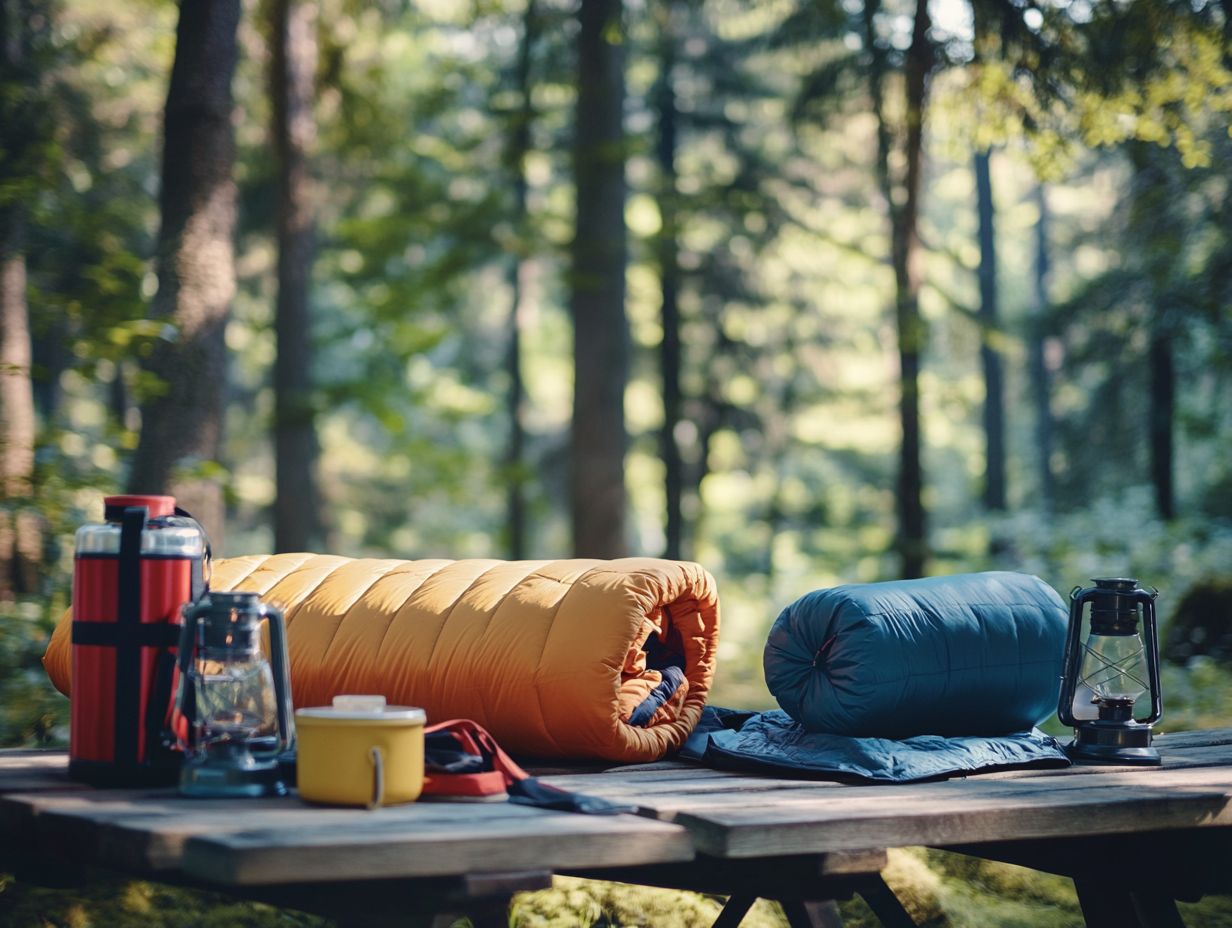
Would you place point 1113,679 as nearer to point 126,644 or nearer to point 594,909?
point 594,909

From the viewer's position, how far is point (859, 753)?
139 inches

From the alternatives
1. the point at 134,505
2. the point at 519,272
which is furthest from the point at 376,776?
the point at 519,272

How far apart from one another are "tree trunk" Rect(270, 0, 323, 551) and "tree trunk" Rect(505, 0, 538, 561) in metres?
2.10

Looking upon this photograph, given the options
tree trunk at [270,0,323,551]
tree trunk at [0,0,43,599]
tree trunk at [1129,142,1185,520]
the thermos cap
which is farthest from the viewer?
tree trunk at [270,0,323,551]

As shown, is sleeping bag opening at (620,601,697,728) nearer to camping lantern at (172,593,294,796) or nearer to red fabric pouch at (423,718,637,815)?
red fabric pouch at (423,718,637,815)

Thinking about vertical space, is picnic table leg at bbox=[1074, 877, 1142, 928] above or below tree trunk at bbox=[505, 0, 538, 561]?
below

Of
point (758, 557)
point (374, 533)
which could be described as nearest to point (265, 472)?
point (374, 533)

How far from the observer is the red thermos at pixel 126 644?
3094mm

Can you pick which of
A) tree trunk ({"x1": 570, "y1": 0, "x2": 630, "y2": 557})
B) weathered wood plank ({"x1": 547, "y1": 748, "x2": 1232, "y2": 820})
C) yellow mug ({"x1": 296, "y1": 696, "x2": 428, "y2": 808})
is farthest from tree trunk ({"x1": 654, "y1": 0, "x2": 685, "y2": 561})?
yellow mug ({"x1": 296, "y1": 696, "x2": 428, "y2": 808})

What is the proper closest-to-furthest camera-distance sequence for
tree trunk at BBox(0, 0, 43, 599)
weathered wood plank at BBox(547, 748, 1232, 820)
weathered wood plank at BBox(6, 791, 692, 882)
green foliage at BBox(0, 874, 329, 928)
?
weathered wood plank at BBox(6, 791, 692, 882) < weathered wood plank at BBox(547, 748, 1232, 820) < green foliage at BBox(0, 874, 329, 928) < tree trunk at BBox(0, 0, 43, 599)

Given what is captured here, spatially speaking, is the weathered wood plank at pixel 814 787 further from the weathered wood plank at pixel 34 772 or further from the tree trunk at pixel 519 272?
the tree trunk at pixel 519 272

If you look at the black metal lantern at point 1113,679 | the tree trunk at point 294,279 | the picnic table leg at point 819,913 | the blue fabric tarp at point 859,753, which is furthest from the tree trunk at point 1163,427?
the picnic table leg at point 819,913

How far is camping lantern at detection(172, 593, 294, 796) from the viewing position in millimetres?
2957

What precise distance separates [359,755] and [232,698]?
42 cm
